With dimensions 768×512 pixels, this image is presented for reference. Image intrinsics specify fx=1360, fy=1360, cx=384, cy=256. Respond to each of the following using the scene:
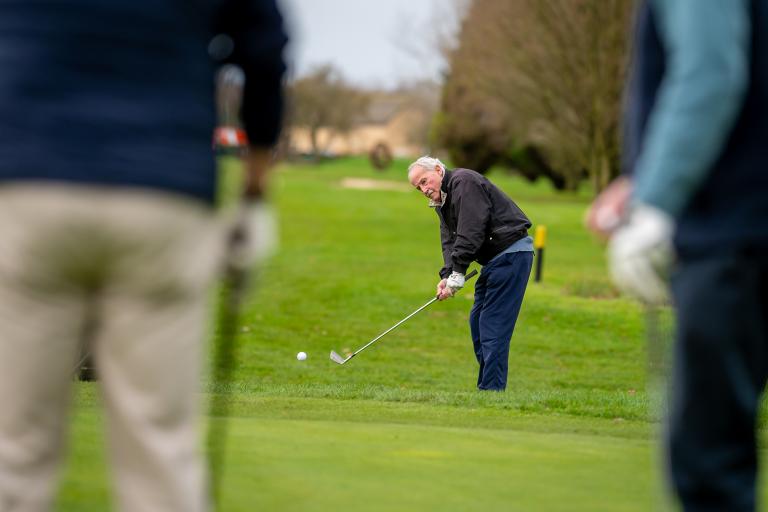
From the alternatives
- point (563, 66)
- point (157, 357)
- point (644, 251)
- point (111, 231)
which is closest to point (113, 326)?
point (157, 357)

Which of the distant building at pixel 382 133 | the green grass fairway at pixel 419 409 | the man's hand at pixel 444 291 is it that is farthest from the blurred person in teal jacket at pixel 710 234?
the distant building at pixel 382 133

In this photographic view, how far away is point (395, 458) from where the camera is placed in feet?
16.6

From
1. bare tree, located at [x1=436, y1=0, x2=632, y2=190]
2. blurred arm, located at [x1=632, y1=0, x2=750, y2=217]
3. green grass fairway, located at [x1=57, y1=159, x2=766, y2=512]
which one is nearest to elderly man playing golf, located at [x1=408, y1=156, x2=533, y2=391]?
green grass fairway, located at [x1=57, y1=159, x2=766, y2=512]

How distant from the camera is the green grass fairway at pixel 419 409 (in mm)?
4508

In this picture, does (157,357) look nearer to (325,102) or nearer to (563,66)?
(563,66)

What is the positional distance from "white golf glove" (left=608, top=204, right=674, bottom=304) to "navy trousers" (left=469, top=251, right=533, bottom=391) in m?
6.92

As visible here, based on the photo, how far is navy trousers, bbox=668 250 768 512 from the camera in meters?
3.12

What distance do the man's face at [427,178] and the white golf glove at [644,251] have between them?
7.02 meters

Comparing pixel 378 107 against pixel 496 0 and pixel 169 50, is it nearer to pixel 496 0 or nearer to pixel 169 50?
pixel 496 0

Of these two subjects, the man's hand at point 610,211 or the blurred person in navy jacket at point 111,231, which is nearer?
the blurred person in navy jacket at point 111,231

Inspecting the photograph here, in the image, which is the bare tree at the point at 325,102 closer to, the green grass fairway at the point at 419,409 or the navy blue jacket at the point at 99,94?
the green grass fairway at the point at 419,409

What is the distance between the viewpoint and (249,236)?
3057 mm

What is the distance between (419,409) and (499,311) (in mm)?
2643

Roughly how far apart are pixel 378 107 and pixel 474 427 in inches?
6063
